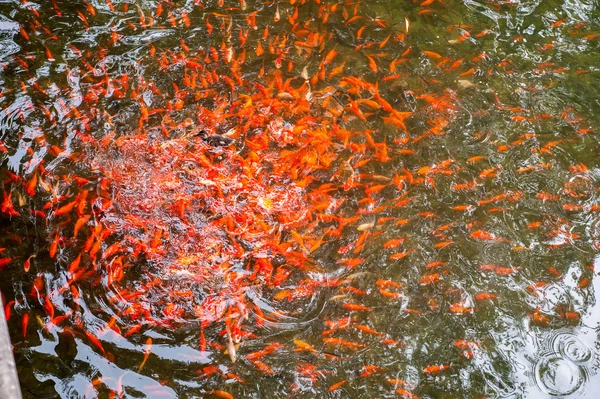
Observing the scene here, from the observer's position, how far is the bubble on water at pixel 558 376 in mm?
2850

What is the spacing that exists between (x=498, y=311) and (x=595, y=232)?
944 mm

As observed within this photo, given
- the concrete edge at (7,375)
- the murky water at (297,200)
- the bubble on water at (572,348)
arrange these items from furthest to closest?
the bubble on water at (572,348), the murky water at (297,200), the concrete edge at (7,375)

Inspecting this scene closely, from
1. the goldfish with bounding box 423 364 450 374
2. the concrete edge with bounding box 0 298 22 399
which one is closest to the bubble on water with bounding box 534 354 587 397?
the goldfish with bounding box 423 364 450 374

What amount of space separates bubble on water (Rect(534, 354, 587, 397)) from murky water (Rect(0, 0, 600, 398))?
0.01 metres

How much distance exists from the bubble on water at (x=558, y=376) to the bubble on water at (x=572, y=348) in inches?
1.3

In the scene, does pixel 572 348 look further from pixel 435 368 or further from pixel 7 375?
pixel 7 375

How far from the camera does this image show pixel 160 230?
319 cm

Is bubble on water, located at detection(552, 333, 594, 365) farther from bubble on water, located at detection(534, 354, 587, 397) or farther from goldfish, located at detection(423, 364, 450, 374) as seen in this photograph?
goldfish, located at detection(423, 364, 450, 374)

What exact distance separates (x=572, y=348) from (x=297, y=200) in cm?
175

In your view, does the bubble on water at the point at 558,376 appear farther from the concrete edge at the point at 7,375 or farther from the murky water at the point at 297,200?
the concrete edge at the point at 7,375

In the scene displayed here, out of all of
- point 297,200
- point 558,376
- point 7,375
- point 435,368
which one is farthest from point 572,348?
point 7,375

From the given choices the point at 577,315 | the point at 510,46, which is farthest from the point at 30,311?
the point at 510,46

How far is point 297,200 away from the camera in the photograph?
341 cm

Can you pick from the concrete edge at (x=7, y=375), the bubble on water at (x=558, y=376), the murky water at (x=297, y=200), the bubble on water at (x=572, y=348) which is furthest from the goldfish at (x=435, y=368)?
the concrete edge at (x=7, y=375)
